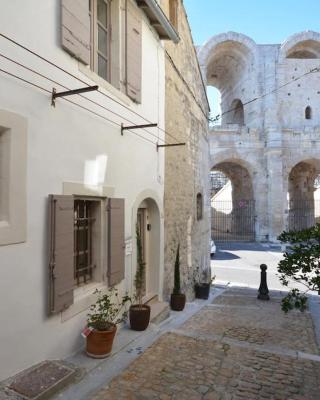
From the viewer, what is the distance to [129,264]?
5793 mm

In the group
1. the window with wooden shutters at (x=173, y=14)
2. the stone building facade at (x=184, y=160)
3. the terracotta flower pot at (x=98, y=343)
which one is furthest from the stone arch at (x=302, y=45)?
the terracotta flower pot at (x=98, y=343)

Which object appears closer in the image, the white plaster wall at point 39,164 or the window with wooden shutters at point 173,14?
the white plaster wall at point 39,164

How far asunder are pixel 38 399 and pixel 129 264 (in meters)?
2.80

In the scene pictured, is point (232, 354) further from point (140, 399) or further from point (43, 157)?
point (43, 157)

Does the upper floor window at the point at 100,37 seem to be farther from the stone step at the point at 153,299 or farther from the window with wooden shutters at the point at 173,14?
the stone step at the point at 153,299

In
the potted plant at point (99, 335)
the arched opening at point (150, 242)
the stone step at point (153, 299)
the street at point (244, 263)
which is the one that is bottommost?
the street at point (244, 263)

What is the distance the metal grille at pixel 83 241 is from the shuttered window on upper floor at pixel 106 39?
1950 mm

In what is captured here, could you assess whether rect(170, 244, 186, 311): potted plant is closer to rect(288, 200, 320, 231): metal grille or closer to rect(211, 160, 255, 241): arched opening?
rect(211, 160, 255, 241): arched opening

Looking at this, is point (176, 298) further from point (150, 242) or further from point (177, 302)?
point (150, 242)

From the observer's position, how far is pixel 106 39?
546cm

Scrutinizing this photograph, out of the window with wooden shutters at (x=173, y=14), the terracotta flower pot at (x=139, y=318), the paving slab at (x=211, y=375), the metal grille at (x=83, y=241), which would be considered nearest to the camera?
the paving slab at (x=211, y=375)

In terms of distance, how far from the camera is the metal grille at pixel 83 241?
15.6ft

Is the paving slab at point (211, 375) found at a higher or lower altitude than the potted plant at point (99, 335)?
lower

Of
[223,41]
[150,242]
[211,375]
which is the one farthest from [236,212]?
[211,375]
